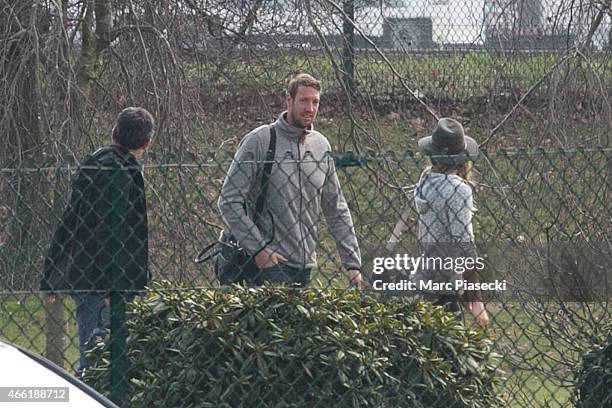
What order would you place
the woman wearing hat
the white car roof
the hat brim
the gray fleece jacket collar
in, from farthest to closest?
the gray fleece jacket collar < the woman wearing hat < the hat brim < the white car roof

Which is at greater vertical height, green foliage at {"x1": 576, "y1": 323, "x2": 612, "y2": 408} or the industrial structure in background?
the industrial structure in background

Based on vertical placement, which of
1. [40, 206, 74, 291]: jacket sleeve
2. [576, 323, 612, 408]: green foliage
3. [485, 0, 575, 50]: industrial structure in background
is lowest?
[576, 323, 612, 408]: green foliage

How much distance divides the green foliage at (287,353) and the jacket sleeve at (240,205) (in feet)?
1.22

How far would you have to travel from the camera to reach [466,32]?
1002 centimetres

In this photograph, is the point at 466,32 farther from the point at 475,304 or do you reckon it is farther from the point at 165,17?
the point at 475,304

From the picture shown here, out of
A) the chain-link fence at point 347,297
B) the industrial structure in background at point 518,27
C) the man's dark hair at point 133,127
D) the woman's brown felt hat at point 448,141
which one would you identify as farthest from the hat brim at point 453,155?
the industrial structure in background at point 518,27

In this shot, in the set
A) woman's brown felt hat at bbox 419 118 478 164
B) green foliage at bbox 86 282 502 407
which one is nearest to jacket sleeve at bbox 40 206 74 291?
green foliage at bbox 86 282 502 407

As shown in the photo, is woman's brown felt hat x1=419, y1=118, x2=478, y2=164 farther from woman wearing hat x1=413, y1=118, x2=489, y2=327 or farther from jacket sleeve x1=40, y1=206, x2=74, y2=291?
jacket sleeve x1=40, y1=206, x2=74, y2=291

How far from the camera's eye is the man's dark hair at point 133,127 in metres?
5.67

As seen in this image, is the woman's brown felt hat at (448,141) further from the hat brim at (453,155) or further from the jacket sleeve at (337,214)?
the jacket sleeve at (337,214)

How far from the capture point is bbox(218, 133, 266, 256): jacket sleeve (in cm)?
510

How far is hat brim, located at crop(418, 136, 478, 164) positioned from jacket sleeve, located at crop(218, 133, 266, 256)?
76 cm

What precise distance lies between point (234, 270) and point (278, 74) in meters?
2.96

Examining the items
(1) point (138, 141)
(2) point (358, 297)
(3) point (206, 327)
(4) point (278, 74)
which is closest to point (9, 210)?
(1) point (138, 141)
